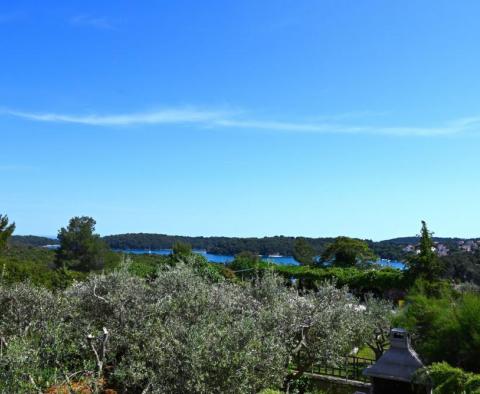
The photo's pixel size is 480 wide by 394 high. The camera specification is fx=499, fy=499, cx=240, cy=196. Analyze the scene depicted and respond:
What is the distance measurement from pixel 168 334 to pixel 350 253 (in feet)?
175

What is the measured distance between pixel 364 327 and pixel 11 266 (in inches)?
720

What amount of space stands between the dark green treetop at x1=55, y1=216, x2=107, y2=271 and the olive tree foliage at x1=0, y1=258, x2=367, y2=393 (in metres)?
40.1

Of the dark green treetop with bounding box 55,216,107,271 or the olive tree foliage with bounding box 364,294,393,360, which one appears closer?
the olive tree foliage with bounding box 364,294,393,360

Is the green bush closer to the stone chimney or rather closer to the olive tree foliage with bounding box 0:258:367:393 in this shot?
the stone chimney

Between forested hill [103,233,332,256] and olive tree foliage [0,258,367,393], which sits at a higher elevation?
forested hill [103,233,332,256]

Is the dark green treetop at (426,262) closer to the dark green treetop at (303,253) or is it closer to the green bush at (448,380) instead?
the green bush at (448,380)

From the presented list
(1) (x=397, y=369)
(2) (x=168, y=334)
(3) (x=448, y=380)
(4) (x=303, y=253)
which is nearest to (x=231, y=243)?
(4) (x=303, y=253)

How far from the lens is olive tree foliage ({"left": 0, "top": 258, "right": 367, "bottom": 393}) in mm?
9125

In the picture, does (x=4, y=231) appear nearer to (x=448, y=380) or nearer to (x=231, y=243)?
(x=448, y=380)

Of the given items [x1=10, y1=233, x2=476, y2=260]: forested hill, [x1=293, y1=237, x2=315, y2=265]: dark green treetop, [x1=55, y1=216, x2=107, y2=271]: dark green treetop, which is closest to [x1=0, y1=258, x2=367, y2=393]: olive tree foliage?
[x1=55, y1=216, x2=107, y2=271]: dark green treetop

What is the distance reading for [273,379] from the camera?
10398mm

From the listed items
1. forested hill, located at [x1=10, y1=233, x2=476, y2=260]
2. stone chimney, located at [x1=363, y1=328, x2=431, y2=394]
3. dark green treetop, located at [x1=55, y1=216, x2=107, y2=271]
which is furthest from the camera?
forested hill, located at [x1=10, y1=233, x2=476, y2=260]

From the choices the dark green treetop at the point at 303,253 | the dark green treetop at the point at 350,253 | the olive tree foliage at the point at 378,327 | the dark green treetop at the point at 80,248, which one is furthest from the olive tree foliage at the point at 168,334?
the dark green treetop at the point at 303,253

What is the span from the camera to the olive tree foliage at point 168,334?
912cm
